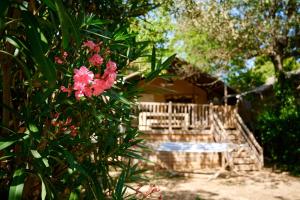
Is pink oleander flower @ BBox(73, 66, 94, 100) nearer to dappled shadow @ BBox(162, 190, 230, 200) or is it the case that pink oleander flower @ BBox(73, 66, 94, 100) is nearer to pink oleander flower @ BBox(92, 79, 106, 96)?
pink oleander flower @ BBox(92, 79, 106, 96)

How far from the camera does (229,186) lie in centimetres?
913

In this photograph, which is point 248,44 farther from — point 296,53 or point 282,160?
Answer: point 282,160

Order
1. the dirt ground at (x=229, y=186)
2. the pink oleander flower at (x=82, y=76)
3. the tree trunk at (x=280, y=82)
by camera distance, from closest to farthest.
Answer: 1. the pink oleander flower at (x=82, y=76)
2. the dirt ground at (x=229, y=186)
3. the tree trunk at (x=280, y=82)

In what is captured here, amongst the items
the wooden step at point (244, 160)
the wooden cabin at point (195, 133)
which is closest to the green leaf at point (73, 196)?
the wooden cabin at point (195, 133)

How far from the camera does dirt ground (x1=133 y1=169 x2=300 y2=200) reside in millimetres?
7977

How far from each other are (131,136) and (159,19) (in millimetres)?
10807

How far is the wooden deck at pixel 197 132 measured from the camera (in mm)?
12070

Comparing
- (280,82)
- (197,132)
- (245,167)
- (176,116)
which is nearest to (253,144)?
(245,167)

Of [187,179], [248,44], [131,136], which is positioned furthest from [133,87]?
[248,44]

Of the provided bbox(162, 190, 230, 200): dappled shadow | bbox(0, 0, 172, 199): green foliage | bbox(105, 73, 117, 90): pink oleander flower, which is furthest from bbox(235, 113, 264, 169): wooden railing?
bbox(105, 73, 117, 90): pink oleander flower

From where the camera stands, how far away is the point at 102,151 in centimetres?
250

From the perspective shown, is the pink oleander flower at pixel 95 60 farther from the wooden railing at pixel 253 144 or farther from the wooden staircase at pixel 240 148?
the wooden railing at pixel 253 144

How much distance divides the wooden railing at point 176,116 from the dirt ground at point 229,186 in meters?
2.40

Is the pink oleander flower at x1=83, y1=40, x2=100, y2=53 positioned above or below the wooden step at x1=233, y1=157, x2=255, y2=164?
above
